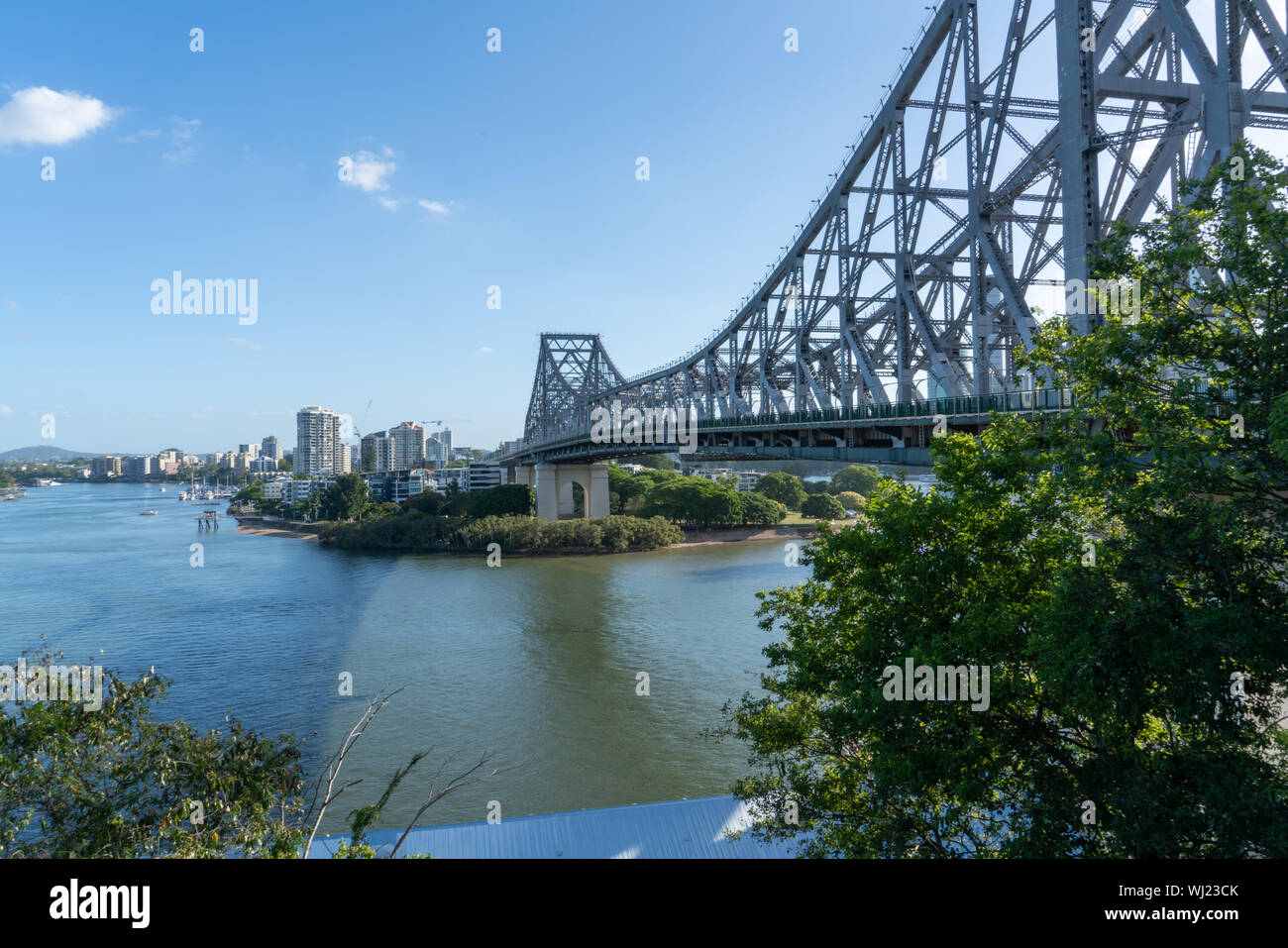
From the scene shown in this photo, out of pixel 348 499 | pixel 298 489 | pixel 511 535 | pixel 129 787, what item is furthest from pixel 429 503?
pixel 129 787

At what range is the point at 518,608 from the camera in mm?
34000

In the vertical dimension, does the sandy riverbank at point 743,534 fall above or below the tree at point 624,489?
below

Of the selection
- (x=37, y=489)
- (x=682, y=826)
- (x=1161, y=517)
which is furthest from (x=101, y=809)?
(x=37, y=489)

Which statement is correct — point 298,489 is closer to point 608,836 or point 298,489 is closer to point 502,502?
point 502,502

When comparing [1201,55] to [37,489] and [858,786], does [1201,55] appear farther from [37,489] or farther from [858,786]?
[37,489]

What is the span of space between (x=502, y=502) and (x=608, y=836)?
53.7 meters

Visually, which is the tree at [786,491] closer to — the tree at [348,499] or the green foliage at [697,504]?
the green foliage at [697,504]

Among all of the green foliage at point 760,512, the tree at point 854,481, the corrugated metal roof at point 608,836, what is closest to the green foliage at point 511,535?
the green foliage at point 760,512

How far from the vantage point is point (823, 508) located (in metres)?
70.8

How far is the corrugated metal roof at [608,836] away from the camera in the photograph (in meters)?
11.7

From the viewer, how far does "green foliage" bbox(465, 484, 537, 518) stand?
6325 cm

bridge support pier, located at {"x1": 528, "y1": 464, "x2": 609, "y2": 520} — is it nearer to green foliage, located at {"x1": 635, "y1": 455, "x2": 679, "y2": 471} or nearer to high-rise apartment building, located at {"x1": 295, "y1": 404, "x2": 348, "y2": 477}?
green foliage, located at {"x1": 635, "y1": 455, "x2": 679, "y2": 471}

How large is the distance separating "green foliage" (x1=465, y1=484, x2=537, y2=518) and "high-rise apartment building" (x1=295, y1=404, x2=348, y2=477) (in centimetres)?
13111

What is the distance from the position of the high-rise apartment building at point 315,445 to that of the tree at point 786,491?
13967 centimetres
